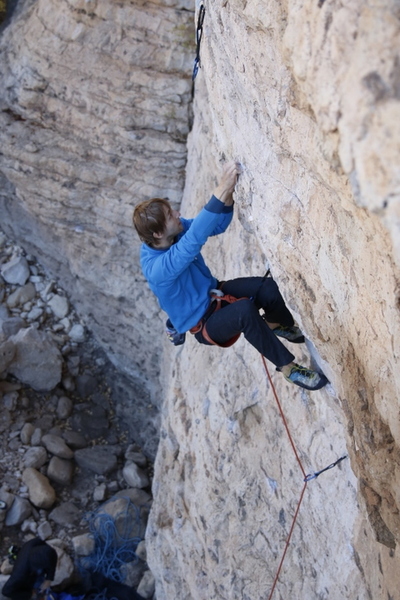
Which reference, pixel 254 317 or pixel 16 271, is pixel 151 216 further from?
pixel 16 271

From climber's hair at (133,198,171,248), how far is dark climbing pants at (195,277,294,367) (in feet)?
1.85

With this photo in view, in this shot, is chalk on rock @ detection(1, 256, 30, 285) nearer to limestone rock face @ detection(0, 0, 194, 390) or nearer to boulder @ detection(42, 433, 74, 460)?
limestone rock face @ detection(0, 0, 194, 390)

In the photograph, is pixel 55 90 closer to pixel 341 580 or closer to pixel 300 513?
pixel 300 513

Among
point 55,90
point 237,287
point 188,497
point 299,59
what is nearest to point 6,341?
point 55,90

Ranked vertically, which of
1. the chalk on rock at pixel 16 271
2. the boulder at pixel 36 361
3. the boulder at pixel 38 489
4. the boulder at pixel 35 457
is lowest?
the boulder at pixel 38 489

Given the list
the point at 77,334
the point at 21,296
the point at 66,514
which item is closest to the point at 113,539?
the point at 66,514

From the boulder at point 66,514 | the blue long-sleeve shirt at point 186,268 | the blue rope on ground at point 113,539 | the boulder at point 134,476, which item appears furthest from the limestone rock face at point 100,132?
the blue long-sleeve shirt at point 186,268

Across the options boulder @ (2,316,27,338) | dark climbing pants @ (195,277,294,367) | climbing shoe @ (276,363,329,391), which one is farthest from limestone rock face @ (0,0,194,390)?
climbing shoe @ (276,363,329,391)

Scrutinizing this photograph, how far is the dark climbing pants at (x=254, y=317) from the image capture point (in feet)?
10.2

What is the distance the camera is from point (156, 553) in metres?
5.86

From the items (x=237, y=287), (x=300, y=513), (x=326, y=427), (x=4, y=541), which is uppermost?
(x=237, y=287)

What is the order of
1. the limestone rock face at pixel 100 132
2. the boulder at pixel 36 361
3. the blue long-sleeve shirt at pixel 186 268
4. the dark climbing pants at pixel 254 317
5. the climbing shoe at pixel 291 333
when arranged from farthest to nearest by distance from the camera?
the boulder at pixel 36 361
the limestone rock face at pixel 100 132
the climbing shoe at pixel 291 333
the dark climbing pants at pixel 254 317
the blue long-sleeve shirt at pixel 186 268

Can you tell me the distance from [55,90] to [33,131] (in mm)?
619

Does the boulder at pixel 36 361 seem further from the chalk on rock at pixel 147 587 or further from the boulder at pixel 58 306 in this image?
the chalk on rock at pixel 147 587
